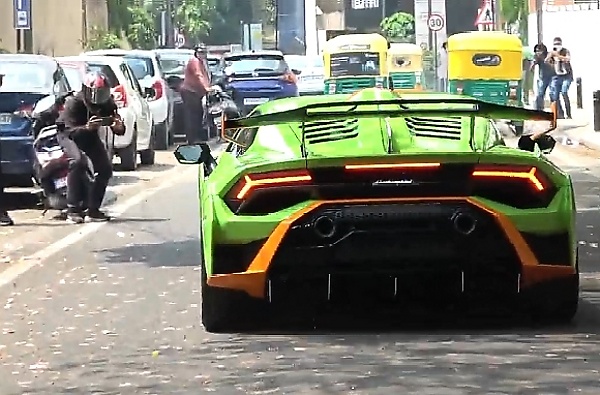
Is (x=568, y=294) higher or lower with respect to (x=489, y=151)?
lower

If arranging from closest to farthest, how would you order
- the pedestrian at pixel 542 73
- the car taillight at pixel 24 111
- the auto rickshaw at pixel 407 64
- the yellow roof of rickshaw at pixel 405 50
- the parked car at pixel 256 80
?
the car taillight at pixel 24 111, the parked car at pixel 256 80, the pedestrian at pixel 542 73, the auto rickshaw at pixel 407 64, the yellow roof of rickshaw at pixel 405 50

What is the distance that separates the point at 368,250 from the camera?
7.71 m

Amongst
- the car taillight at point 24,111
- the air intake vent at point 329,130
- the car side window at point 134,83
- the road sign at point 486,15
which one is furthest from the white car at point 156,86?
the air intake vent at point 329,130

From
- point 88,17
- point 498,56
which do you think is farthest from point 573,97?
point 88,17

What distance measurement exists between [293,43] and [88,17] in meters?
21.3

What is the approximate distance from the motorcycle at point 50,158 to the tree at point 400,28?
2626 inches

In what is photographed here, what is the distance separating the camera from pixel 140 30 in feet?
222

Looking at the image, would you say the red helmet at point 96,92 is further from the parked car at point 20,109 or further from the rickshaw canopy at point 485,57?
the rickshaw canopy at point 485,57

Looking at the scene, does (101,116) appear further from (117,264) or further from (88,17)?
(88,17)

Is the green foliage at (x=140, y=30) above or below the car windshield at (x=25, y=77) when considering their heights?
above

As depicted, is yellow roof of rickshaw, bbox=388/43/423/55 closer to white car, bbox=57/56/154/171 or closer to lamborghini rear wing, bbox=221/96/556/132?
white car, bbox=57/56/154/171

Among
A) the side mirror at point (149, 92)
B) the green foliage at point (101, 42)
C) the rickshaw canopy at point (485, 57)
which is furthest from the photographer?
the green foliage at point (101, 42)

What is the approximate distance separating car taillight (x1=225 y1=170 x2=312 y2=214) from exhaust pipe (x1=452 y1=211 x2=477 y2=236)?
2.42 feet

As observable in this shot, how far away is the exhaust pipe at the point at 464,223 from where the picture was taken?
7.68 metres
